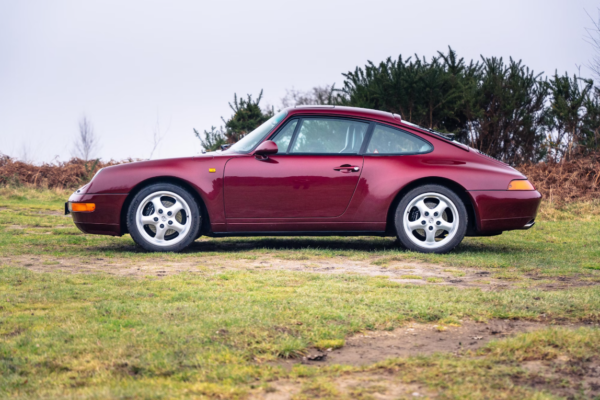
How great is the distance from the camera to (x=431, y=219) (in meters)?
6.72

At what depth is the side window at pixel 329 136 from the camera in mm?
6777

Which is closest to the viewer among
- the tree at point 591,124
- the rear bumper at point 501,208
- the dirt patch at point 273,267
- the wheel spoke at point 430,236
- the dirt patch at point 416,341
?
the dirt patch at point 416,341

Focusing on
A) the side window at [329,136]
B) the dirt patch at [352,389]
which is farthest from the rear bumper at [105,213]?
the dirt patch at [352,389]

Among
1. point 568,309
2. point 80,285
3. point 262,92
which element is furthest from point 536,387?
point 262,92

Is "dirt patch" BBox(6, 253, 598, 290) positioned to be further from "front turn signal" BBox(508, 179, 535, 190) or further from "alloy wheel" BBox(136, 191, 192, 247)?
"front turn signal" BBox(508, 179, 535, 190)

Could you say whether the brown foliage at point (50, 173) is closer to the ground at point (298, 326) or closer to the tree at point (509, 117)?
the tree at point (509, 117)

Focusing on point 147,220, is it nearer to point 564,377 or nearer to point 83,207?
point 83,207

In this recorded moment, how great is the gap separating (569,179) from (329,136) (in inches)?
310

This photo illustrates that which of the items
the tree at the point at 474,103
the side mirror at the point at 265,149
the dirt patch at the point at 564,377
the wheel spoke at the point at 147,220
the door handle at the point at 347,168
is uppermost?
the tree at the point at 474,103

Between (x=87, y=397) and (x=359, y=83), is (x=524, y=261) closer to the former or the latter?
(x=87, y=397)

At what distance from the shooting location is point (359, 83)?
1711 cm

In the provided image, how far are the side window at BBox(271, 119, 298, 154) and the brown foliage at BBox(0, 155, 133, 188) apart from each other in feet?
46.5

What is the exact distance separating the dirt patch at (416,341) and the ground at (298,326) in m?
0.01

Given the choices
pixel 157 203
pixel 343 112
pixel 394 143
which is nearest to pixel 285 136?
pixel 343 112
